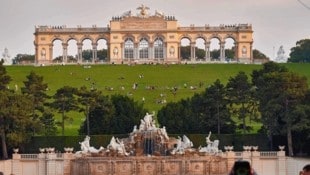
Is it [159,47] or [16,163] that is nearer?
[16,163]

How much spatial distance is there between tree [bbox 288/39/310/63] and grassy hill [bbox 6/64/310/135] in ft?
58.9

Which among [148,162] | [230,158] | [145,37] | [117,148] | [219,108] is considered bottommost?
[148,162]

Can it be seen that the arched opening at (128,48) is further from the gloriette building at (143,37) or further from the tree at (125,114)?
the tree at (125,114)

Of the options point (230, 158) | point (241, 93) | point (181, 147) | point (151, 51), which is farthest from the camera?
point (151, 51)

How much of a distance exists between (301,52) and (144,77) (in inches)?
1295

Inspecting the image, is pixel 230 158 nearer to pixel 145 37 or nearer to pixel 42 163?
pixel 42 163

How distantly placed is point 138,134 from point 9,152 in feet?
26.1

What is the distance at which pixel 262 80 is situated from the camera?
52.9m

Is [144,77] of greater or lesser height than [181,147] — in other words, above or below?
above

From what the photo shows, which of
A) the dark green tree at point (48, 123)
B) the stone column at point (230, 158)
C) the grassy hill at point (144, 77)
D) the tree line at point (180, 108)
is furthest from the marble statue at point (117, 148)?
the grassy hill at point (144, 77)

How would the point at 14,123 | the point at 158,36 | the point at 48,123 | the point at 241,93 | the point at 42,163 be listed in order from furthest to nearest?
the point at 158,36, the point at 241,93, the point at 48,123, the point at 14,123, the point at 42,163

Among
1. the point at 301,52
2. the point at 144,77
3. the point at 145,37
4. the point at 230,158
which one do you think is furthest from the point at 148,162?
the point at 301,52

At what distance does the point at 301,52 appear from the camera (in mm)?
111812

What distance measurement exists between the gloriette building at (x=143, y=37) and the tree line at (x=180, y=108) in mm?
50458
